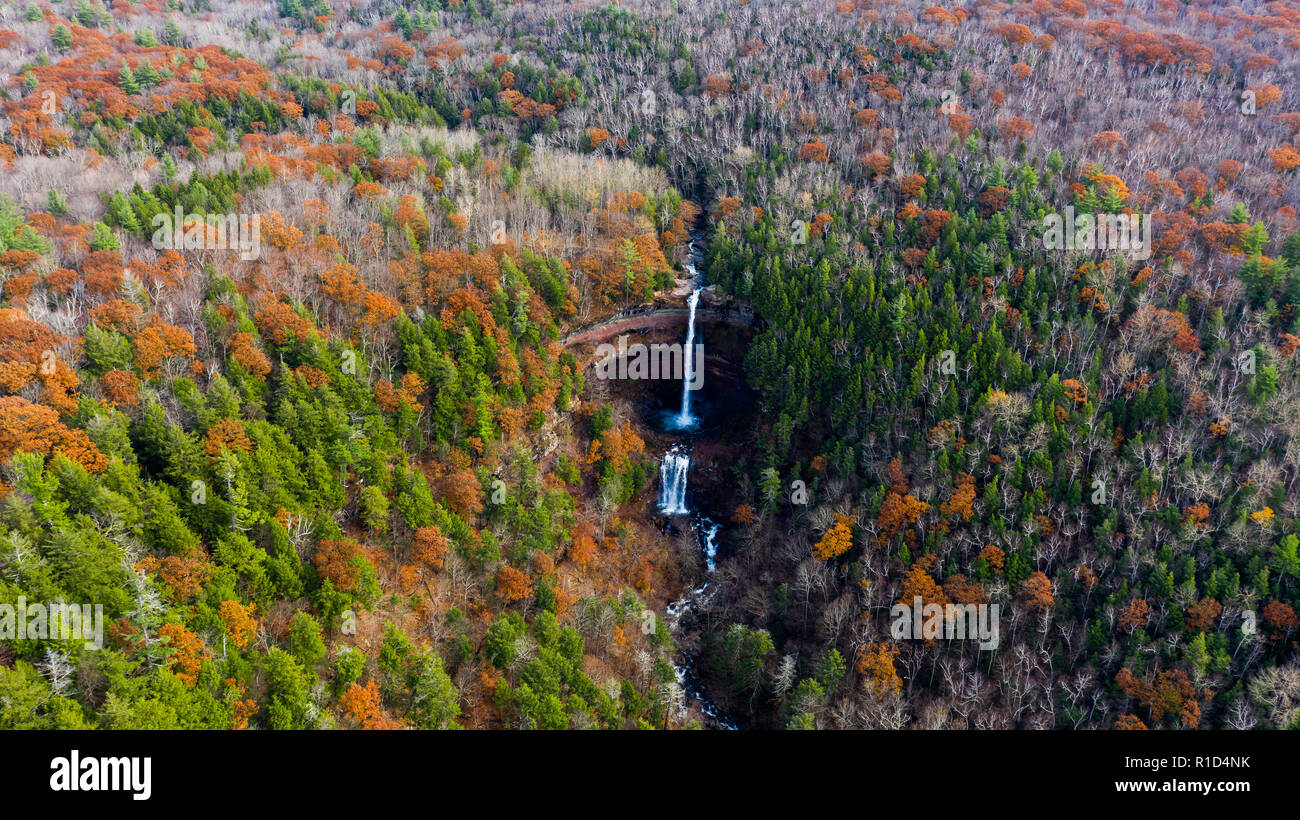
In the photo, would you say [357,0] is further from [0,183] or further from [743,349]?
[743,349]

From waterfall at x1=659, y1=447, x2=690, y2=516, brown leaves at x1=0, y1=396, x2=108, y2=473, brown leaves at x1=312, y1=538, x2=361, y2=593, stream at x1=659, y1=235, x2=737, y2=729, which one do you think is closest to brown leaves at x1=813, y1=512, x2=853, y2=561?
stream at x1=659, y1=235, x2=737, y2=729

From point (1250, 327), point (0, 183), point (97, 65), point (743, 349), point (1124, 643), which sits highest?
point (97, 65)

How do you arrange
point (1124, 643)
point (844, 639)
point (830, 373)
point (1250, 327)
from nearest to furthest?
1. point (1124, 643)
2. point (844, 639)
3. point (1250, 327)
4. point (830, 373)

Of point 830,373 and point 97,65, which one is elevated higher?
point 97,65

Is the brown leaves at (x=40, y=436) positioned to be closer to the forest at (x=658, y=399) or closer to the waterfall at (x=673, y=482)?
the forest at (x=658, y=399)

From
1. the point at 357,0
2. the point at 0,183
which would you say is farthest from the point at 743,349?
the point at 357,0
